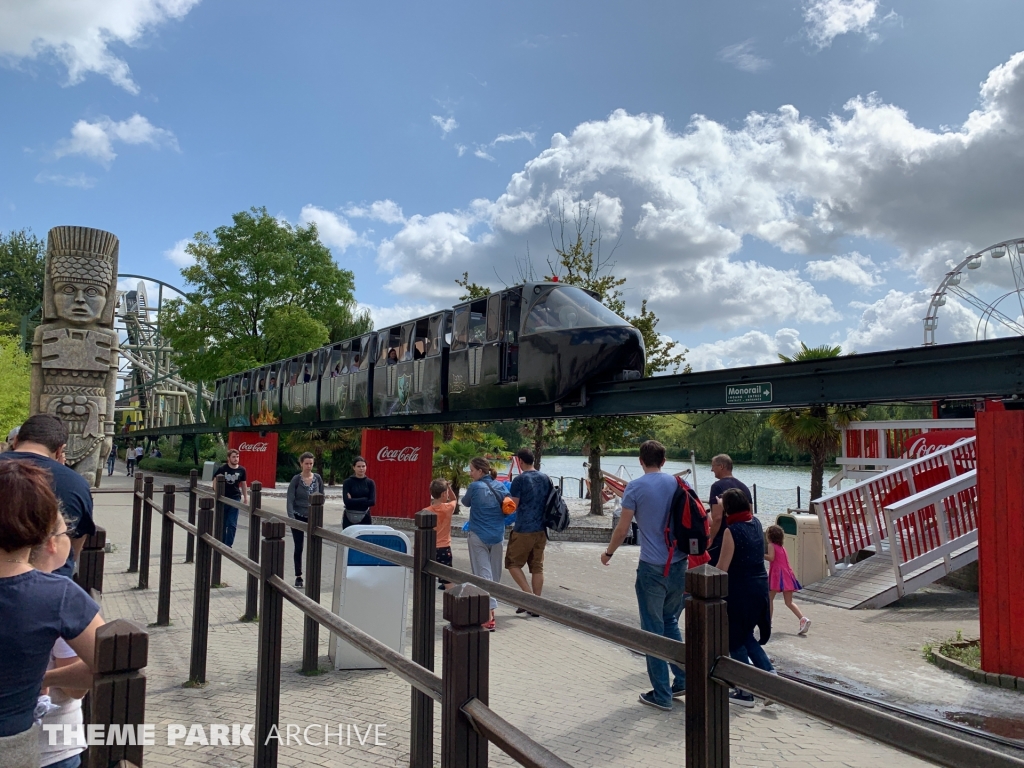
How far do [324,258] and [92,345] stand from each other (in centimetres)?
2483

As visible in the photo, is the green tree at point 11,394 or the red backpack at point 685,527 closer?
the red backpack at point 685,527

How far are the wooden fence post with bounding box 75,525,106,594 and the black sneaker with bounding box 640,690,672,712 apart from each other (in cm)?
Answer: 370

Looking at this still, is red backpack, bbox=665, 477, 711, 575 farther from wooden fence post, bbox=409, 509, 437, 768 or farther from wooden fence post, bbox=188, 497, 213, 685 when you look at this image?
wooden fence post, bbox=188, 497, 213, 685

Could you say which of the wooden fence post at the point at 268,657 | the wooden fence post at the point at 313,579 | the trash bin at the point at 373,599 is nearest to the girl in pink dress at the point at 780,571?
the trash bin at the point at 373,599

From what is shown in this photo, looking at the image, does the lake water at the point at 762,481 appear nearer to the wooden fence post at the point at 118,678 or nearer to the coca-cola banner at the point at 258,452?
the coca-cola banner at the point at 258,452

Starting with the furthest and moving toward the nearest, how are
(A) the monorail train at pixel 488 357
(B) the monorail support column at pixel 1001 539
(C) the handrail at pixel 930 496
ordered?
1. (A) the monorail train at pixel 488 357
2. (C) the handrail at pixel 930 496
3. (B) the monorail support column at pixel 1001 539

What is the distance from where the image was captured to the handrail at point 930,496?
1109 cm

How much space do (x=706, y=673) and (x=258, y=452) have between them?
2744 centimetres

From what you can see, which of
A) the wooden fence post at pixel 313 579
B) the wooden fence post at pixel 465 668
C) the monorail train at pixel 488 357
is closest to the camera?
the wooden fence post at pixel 465 668

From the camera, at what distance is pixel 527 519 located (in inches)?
355

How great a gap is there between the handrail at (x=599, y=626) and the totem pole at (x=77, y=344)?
10901 millimetres

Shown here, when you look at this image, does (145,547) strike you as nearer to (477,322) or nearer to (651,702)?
(477,322)

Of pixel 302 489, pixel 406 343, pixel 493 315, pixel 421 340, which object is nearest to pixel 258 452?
pixel 406 343

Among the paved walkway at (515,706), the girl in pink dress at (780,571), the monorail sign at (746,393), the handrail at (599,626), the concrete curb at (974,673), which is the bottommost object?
the concrete curb at (974,673)
